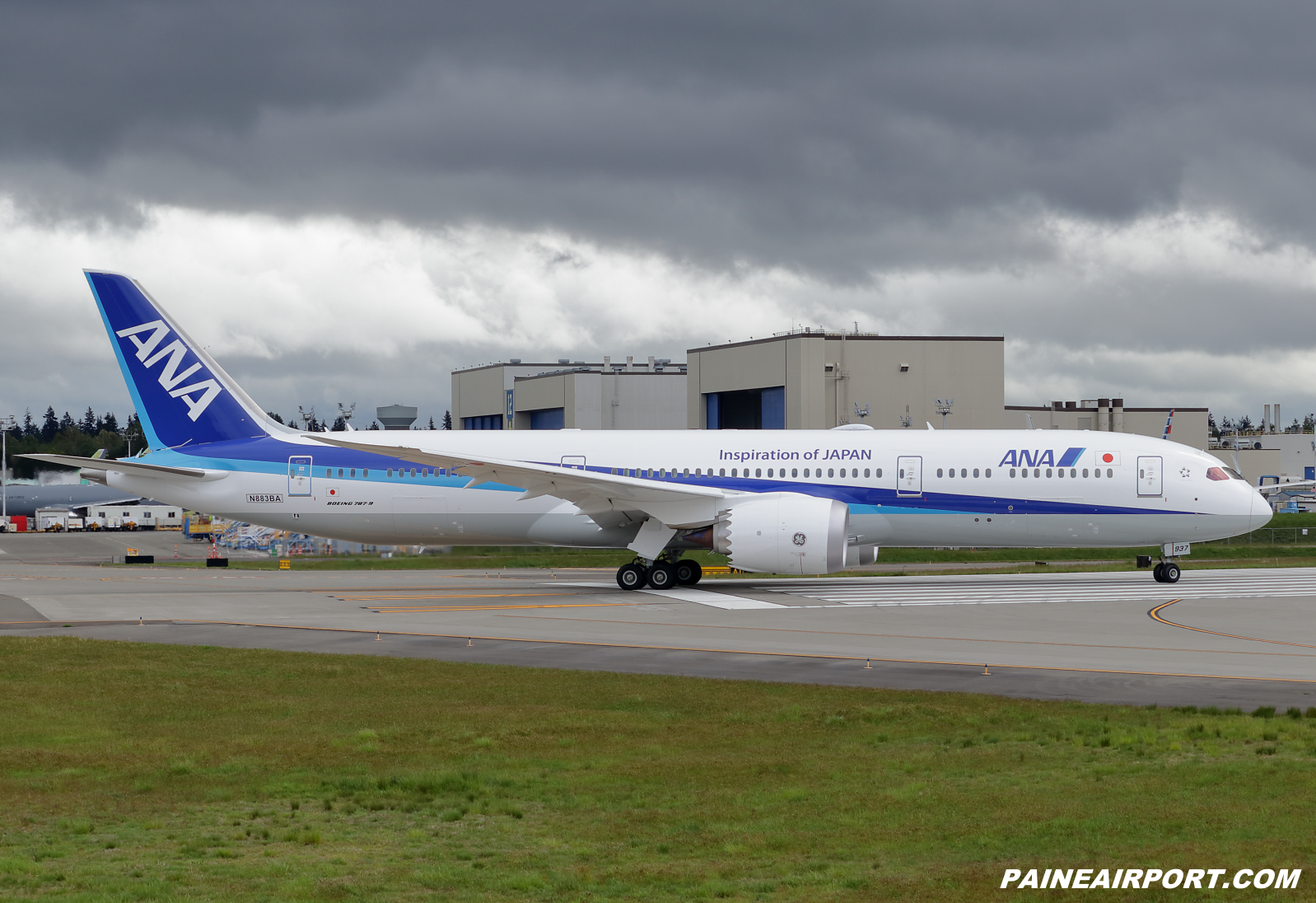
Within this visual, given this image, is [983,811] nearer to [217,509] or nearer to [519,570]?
[217,509]

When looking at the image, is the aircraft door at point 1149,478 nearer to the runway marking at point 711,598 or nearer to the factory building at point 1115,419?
the runway marking at point 711,598

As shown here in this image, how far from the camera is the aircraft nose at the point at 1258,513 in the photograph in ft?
106

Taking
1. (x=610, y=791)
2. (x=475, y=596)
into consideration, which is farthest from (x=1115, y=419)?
(x=610, y=791)

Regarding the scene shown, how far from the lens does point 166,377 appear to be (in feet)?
113

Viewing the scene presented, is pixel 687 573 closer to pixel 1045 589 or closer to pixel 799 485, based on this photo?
pixel 799 485

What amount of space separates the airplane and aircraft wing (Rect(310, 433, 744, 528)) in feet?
0.22

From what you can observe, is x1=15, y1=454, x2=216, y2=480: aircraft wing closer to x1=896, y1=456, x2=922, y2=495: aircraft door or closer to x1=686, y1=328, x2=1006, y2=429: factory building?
x1=896, y1=456, x2=922, y2=495: aircraft door

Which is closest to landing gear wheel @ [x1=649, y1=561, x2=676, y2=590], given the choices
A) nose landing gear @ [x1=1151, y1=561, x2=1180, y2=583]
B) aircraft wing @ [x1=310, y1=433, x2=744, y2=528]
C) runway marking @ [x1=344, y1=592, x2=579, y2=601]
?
aircraft wing @ [x1=310, y1=433, x2=744, y2=528]

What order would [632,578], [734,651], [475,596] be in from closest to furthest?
[734,651], [475,596], [632,578]

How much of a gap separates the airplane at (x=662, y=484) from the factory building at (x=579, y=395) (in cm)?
5828

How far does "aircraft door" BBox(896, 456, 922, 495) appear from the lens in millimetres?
32250

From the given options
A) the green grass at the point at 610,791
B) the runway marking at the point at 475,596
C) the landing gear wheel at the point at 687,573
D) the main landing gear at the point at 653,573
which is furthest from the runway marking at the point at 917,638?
the landing gear wheel at the point at 687,573

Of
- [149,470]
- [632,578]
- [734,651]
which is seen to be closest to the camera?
[734,651]

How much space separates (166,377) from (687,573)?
51.8 ft
